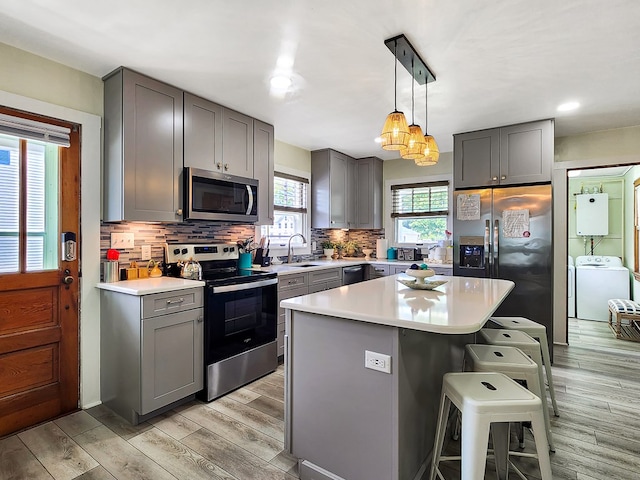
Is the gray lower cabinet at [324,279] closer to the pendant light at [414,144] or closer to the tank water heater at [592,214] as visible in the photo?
the pendant light at [414,144]

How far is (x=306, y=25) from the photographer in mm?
1977

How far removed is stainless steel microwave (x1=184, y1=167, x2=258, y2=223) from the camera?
2.87 m

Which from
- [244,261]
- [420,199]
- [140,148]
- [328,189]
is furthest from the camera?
[420,199]

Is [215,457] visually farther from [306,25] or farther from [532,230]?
[532,230]

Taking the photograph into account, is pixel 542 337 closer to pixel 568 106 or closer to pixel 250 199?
pixel 568 106

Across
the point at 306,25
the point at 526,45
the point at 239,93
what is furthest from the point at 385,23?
the point at 239,93

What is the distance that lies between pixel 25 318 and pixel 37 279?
0.84 feet

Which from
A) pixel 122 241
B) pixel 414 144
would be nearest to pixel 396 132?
pixel 414 144

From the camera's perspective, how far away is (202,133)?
9.90ft

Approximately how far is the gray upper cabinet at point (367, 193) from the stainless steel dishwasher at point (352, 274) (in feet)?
2.83

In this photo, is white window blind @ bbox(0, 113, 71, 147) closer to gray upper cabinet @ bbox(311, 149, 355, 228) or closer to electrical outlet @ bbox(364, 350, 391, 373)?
electrical outlet @ bbox(364, 350, 391, 373)

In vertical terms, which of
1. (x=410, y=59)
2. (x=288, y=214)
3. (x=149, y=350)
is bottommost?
(x=149, y=350)

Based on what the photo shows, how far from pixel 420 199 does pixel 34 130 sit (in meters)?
4.40

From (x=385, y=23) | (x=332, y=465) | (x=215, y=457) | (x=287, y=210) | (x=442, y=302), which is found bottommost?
(x=215, y=457)
